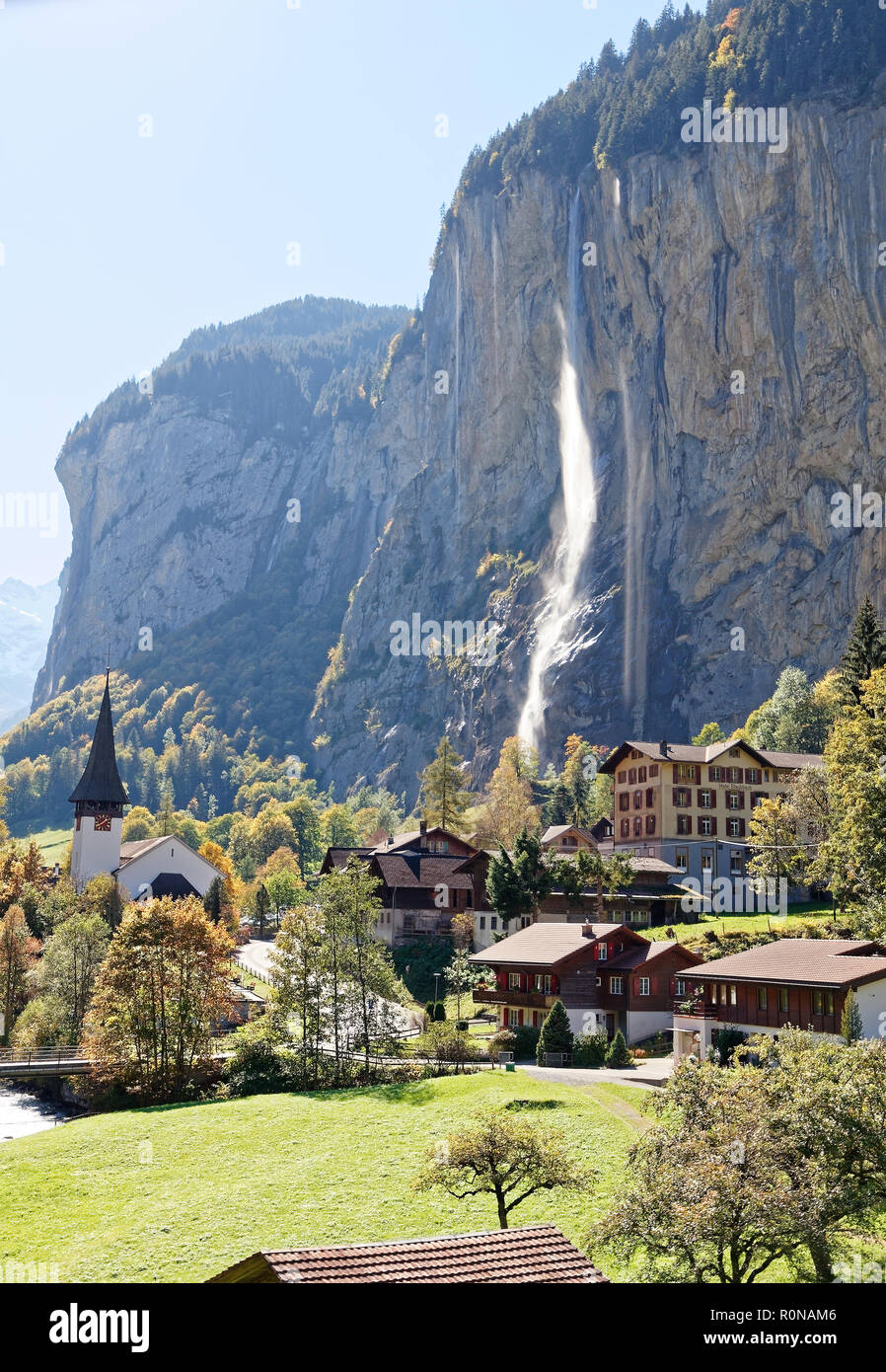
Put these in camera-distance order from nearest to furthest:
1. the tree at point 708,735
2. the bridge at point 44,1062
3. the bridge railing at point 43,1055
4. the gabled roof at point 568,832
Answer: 1. the bridge at point 44,1062
2. the bridge railing at point 43,1055
3. the gabled roof at point 568,832
4. the tree at point 708,735

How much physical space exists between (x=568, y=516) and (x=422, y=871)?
94359mm

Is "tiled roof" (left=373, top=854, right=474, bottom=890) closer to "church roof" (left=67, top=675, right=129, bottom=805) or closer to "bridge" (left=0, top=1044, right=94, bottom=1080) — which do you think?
"church roof" (left=67, top=675, right=129, bottom=805)

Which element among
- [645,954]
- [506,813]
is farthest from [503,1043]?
[506,813]

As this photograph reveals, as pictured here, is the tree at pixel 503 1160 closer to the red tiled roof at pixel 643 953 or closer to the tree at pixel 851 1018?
the tree at pixel 851 1018

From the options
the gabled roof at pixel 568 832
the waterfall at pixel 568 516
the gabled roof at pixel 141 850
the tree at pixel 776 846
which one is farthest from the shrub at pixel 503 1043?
the waterfall at pixel 568 516

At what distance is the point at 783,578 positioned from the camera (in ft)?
431

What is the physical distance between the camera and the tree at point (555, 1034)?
53375 mm

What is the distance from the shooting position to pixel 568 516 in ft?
569

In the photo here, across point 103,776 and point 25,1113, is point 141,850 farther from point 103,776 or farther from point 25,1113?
point 25,1113

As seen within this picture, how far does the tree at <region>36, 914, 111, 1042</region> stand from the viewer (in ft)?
211

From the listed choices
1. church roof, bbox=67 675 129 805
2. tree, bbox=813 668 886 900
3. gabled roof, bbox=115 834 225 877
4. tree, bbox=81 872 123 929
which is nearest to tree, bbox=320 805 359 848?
gabled roof, bbox=115 834 225 877

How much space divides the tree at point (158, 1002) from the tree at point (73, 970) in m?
7.07
